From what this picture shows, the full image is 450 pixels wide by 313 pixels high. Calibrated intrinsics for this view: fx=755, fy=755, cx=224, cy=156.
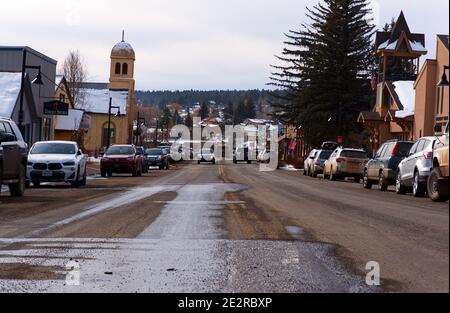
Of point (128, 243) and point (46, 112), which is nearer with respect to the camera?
point (128, 243)

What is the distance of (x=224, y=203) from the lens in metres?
17.5

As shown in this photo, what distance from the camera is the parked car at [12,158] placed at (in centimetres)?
1795

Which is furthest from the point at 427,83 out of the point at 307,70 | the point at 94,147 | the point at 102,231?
the point at 94,147

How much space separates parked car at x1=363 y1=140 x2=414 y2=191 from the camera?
85.9 feet

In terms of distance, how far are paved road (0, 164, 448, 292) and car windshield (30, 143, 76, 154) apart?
8.60 meters

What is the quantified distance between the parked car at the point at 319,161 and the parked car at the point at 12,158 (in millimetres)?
26056

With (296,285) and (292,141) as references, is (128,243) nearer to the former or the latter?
(296,285)

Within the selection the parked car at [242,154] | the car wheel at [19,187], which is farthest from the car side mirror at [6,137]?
the parked car at [242,154]

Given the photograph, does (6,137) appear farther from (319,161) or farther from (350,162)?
(319,161)

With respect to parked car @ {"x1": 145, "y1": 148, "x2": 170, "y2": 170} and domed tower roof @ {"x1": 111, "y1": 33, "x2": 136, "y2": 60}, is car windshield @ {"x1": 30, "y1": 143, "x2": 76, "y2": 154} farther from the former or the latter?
domed tower roof @ {"x1": 111, "y1": 33, "x2": 136, "y2": 60}

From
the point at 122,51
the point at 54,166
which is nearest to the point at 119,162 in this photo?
the point at 54,166

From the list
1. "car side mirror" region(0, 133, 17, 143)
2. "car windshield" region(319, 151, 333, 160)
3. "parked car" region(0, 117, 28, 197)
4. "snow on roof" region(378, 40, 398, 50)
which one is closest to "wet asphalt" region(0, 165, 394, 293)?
"car side mirror" region(0, 133, 17, 143)

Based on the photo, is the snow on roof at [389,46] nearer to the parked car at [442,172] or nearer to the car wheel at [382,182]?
the car wheel at [382,182]
